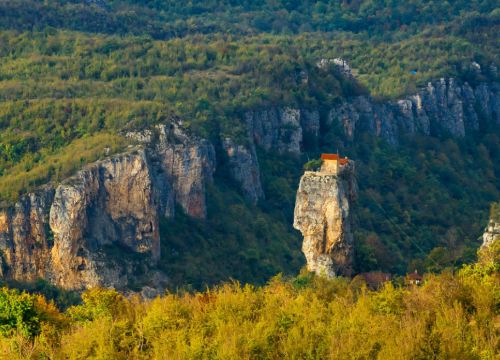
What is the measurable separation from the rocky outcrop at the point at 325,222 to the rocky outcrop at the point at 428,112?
2958cm

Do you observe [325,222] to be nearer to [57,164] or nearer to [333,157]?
[333,157]

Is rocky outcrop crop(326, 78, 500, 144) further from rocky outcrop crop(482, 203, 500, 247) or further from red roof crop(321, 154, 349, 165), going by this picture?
red roof crop(321, 154, 349, 165)

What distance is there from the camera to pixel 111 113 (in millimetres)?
85250

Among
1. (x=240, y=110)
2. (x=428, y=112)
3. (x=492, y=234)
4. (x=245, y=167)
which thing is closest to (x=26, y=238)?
(x=245, y=167)

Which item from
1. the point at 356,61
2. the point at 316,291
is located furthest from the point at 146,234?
the point at 356,61

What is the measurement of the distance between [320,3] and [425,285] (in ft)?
320

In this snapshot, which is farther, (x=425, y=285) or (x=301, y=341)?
(x=425, y=285)

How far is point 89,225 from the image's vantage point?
75.6m

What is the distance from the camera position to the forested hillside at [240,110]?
80.8 metres

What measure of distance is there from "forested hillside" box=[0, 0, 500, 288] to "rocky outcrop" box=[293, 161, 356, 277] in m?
1.45

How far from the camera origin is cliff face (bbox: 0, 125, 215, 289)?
244 feet

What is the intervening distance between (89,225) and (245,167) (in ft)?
47.5

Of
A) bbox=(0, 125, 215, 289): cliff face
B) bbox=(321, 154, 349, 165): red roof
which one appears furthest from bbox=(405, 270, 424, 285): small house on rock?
bbox=(0, 125, 215, 289): cliff face

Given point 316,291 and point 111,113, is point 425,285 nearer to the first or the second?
point 316,291
